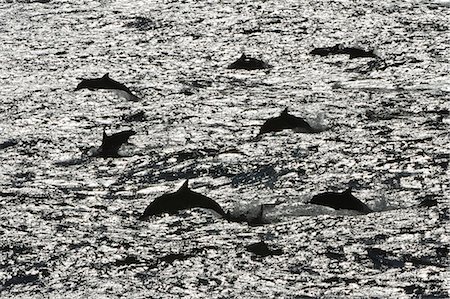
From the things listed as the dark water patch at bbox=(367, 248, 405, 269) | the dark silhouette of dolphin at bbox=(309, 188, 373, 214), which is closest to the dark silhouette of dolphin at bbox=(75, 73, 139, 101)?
the dark silhouette of dolphin at bbox=(309, 188, 373, 214)

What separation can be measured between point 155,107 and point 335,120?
1.97 m

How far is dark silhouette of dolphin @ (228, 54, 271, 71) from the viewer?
45.9 feet

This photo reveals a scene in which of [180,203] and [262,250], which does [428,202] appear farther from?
[180,203]

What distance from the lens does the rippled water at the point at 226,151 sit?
7934 millimetres

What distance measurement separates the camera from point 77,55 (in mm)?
15281

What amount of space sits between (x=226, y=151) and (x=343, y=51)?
3.85 m

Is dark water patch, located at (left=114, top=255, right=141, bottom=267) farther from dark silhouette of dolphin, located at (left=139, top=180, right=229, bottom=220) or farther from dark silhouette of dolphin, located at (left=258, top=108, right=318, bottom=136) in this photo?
dark silhouette of dolphin, located at (left=258, top=108, right=318, bottom=136)

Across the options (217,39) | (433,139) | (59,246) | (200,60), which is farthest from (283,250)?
(217,39)

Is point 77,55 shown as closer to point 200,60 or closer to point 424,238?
point 200,60

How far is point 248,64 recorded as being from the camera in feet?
46.3

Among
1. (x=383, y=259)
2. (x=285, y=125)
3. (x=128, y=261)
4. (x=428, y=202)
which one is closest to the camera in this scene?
(x=383, y=259)

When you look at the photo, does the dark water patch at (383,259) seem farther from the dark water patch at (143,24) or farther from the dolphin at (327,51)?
the dark water patch at (143,24)

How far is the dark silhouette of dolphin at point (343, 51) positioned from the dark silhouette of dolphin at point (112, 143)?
3.60 meters

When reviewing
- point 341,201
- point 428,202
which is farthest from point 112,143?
point 428,202
